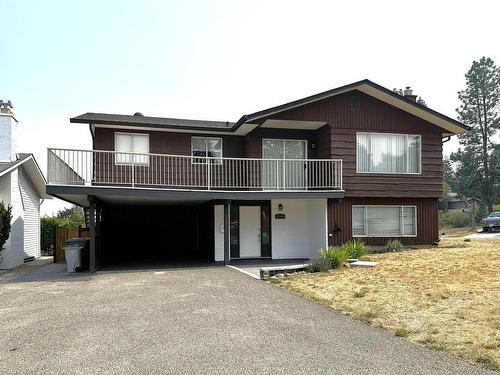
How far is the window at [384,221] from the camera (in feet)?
56.8

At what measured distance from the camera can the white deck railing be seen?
1638 centimetres

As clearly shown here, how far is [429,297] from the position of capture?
26.9 ft

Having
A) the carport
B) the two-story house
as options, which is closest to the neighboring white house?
the two-story house

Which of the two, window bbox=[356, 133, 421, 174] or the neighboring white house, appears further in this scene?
window bbox=[356, 133, 421, 174]

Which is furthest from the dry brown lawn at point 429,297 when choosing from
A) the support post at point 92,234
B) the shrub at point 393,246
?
the support post at point 92,234

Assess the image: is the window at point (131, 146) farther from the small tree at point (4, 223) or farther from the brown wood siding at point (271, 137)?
the small tree at point (4, 223)

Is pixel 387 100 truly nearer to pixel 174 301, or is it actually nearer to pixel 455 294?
pixel 455 294

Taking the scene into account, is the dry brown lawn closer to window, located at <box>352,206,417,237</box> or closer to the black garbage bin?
window, located at <box>352,206,417,237</box>

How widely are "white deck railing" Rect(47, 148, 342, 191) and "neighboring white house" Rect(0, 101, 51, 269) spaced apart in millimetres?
3792

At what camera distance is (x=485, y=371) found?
185 inches

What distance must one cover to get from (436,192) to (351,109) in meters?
4.71

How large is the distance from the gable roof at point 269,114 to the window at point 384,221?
364 cm

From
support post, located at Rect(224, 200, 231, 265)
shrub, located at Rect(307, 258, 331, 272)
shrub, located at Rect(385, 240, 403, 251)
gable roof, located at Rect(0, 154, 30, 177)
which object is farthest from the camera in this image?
shrub, located at Rect(385, 240, 403, 251)

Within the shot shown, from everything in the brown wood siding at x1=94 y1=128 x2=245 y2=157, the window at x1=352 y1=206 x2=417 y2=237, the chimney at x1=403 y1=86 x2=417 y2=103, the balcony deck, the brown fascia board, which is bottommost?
the window at x1=352 y1=206 x2=417 y2=237
